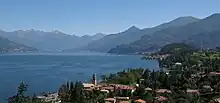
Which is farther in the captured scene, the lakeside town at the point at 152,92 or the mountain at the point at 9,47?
the mountain at the point at 9,47

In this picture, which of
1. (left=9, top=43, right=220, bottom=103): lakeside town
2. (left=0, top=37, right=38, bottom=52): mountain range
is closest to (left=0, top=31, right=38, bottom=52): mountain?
(left=0, top=37, right=38, bottom=52): mountain range

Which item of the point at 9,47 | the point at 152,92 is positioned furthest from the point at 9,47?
the point at 152,92

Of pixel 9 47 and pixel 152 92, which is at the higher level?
pixel 9 47

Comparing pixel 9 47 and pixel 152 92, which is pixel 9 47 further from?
pixel 152 92

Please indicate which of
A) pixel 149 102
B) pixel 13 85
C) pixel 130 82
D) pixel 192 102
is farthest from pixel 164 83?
pixel 13 85

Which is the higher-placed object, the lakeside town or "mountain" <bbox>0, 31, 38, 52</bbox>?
"mountain" <bbox>0, 31, 38, 52</bbox>

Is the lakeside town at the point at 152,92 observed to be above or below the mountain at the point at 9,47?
below

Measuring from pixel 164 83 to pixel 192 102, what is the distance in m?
9.90

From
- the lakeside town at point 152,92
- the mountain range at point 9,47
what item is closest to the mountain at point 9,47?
the mountain range at point 9,47

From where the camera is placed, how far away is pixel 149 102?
84.1 ft

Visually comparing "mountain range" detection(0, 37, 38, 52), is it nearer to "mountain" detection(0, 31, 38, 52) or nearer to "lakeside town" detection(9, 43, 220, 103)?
"mountain" detection(0, 31, 38, 52)

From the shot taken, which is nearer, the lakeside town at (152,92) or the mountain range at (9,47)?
the lakeside town at (152,92)

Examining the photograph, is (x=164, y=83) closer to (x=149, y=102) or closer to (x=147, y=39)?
(x=149, y=102)

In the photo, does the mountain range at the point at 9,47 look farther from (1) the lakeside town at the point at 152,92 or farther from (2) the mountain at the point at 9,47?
(1) the lakeside town at the point at 152,92
